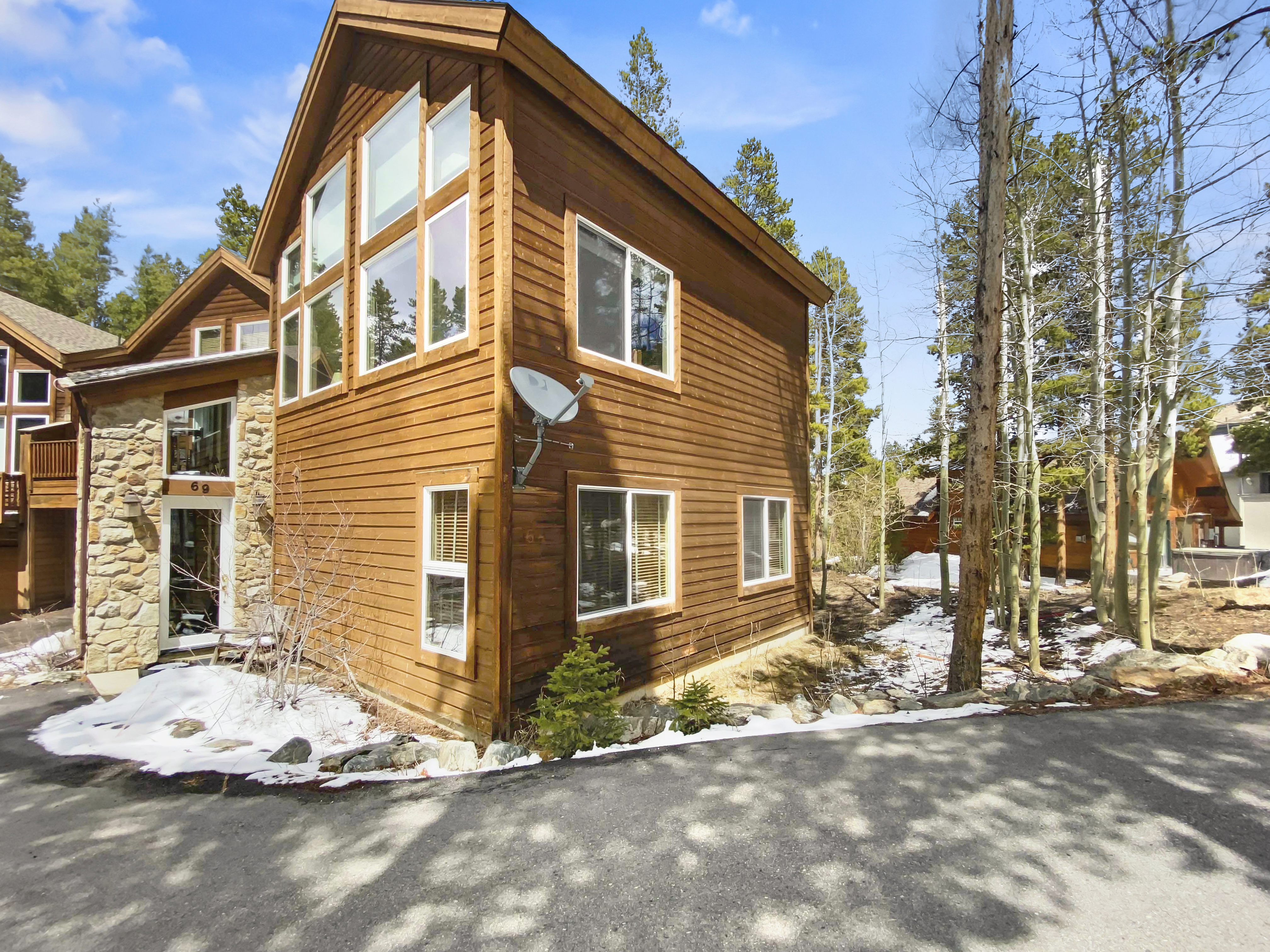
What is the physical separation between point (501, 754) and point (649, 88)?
67.4 feet

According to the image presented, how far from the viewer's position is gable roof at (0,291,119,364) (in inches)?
543

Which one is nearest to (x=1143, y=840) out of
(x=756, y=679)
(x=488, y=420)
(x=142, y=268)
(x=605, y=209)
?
(x=488, y=420)

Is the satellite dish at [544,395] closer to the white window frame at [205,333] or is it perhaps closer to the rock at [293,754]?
the rock at [293,754]

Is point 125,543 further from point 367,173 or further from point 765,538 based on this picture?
point 765,538

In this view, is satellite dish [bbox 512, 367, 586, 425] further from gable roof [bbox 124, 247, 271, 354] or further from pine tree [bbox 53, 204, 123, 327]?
pine tree [bbox 53, 204, 123, 327]

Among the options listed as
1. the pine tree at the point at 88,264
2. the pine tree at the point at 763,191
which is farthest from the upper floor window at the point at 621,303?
the pine tree at the point at 88,264

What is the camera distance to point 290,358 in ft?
29.1

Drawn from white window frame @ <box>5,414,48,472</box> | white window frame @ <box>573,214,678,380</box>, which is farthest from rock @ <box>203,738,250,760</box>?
white window frame @ <box>5,414,48,472</box>

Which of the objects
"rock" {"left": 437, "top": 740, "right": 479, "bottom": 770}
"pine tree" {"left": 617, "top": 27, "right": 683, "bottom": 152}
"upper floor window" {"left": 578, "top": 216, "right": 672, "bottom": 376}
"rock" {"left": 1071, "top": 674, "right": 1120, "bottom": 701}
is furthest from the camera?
"pine tree" {"left": 617, "top": 27, "right": 683, "bottom": 152}

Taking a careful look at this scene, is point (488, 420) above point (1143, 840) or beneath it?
above

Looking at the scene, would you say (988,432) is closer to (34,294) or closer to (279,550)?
(279,550)

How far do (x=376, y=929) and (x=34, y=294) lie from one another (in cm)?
3354

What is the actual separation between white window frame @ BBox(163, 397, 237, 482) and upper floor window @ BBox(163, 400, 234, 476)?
0.01 meters

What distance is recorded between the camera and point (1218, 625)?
941 centimetres
